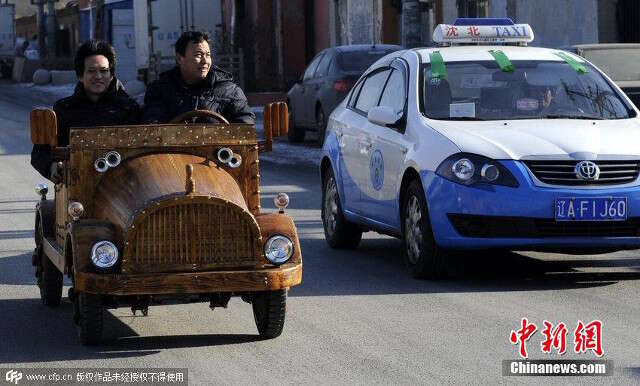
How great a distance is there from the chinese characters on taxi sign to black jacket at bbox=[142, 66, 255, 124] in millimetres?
2082

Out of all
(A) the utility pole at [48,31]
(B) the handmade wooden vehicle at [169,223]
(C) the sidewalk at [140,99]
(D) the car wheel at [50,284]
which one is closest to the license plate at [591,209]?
(B) the handmade wooden vehicle at [169,223]

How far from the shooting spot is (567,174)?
9852mm

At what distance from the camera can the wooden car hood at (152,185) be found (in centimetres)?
792

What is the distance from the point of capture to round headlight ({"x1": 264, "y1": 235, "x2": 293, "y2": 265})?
795 cm

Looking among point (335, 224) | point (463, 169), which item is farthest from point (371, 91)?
point (463, 169)

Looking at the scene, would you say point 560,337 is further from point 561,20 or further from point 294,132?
point 561,20

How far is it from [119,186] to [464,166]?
104 inches

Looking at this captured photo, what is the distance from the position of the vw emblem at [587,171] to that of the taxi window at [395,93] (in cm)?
171

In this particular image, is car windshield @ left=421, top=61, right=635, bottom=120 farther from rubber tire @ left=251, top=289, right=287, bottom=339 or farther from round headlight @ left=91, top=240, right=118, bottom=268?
round headlight @ left=91, top=240, right=118, bottom=268

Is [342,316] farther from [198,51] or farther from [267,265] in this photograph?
[198,51]

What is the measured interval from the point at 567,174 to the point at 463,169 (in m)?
0.66

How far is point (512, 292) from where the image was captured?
9859mm

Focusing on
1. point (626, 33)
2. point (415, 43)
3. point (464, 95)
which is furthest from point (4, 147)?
point (464, 95)

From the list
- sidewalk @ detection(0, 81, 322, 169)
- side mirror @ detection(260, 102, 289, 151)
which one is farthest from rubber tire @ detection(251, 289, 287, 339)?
sidewalk @ detection(0, 81, 322, 169)
